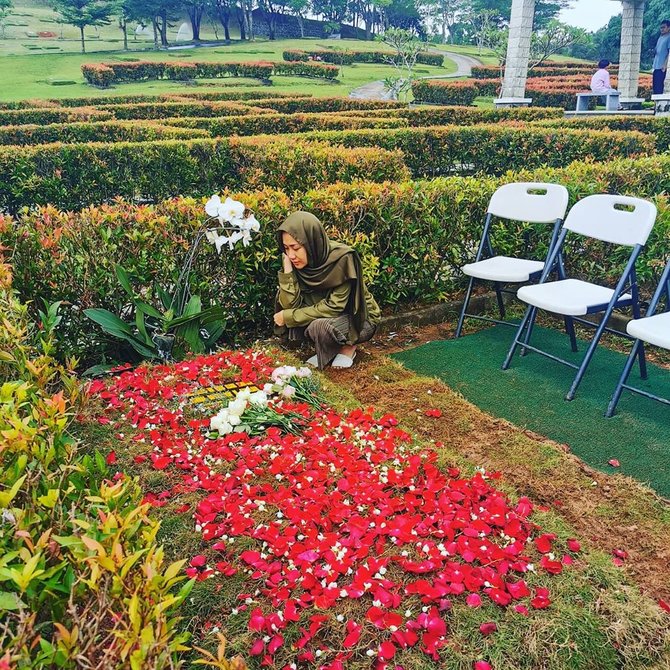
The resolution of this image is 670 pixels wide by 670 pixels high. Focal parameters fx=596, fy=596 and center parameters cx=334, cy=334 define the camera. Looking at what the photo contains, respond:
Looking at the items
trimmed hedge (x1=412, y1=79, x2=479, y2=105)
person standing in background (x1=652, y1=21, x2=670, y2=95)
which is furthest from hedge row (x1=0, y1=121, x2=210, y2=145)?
trimmed hedge (x1=412, y1=79, x2=479, y2=105)

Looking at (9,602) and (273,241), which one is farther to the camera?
(273,241)

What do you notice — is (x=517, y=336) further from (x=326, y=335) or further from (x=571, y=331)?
(x=326, y=335)

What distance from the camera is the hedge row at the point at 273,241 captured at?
13.2ft

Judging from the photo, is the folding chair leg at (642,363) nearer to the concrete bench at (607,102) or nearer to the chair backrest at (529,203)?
the chair backrest at (529,203)

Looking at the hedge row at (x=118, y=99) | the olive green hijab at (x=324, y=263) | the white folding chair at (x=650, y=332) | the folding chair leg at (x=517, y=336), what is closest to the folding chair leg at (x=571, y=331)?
the folding chair leg at (x=517, y=336)

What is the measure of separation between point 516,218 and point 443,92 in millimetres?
29358

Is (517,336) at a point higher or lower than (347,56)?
lower

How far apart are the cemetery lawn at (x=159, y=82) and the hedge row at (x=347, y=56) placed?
0.99 meters

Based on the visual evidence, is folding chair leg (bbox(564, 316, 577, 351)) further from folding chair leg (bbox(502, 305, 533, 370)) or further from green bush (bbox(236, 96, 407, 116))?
green bush (bbox(236, 96, 407, 116))

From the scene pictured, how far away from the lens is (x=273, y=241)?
465cm

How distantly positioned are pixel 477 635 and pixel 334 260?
275cm

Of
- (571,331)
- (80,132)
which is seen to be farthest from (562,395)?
(80,132)

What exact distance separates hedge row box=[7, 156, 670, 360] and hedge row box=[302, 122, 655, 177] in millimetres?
4016

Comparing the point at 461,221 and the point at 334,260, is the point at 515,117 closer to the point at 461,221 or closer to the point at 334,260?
the point at 461,221
